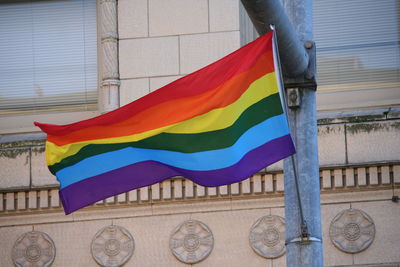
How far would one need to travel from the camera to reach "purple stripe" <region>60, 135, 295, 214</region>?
870cm

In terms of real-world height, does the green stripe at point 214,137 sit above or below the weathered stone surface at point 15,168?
below

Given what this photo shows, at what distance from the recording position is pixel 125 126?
9.90 meters

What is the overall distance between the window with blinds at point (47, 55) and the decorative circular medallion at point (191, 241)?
259cm

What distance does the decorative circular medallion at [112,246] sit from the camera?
579 inches

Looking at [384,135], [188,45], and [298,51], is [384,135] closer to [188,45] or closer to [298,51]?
[188,45]

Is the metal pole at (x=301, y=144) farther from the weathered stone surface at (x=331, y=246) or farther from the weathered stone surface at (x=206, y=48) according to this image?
the weathered stone surface at (x=206, y=48)

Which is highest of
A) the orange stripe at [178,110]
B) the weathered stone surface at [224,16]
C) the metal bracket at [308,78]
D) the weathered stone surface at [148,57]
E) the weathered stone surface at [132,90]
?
the weathered stone surface at [224,16]

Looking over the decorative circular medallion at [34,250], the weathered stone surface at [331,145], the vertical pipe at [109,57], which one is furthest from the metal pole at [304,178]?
the decorative circular medallion at [34,250]

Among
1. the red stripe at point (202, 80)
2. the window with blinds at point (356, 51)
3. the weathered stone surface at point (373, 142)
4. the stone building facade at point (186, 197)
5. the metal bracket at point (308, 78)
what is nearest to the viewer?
the red stripe at point (202, 80)

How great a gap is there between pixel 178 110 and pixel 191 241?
5.33 metres

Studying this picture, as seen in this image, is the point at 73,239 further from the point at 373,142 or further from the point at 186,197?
the point at 373,142

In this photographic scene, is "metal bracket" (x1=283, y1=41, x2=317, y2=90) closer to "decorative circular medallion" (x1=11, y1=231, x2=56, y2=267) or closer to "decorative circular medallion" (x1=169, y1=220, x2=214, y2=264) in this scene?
"decorative circular medallion" (x1=169, y1=220, x2=214, y2=264)

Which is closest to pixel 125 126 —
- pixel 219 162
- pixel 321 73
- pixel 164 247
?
pixel 219 162

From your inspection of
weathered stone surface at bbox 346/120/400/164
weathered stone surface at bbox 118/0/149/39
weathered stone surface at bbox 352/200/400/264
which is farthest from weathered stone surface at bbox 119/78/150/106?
weathered stone surface at bbox 352/200/400/264
